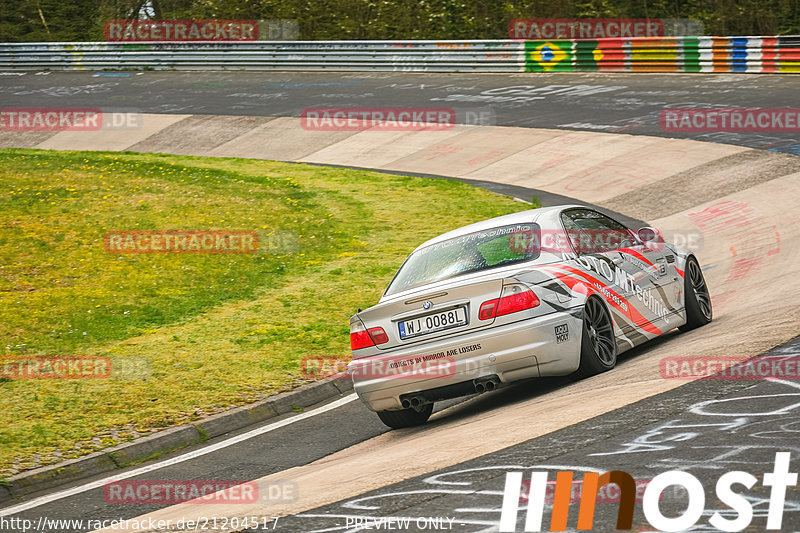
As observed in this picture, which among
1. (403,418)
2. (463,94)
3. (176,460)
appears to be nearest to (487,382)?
(403,418)

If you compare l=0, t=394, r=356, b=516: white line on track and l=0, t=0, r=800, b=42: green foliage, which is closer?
l=0, t=394, r=356, b=516: white line on track

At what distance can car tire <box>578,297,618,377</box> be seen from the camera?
7.71 meters

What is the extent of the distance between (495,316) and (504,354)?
0.95 feet

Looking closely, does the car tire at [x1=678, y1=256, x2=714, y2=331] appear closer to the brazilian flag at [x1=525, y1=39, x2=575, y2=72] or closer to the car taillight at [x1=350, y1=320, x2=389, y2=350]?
the car taillight at [x1=350, y1=320, x2=389, y2=350]

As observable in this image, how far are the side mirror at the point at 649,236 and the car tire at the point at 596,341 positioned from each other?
128cm

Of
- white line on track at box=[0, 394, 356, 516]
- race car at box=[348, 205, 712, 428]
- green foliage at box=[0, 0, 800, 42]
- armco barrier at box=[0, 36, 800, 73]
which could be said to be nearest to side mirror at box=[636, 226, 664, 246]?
race car at box=[348, 205, 712, 428]

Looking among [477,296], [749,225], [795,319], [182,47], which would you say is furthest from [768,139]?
[182,47]

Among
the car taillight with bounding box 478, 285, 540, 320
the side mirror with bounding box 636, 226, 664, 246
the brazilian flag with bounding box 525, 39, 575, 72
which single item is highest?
the brazilian flag with bounding box 525, 39, 575, 72

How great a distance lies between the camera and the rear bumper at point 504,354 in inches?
293

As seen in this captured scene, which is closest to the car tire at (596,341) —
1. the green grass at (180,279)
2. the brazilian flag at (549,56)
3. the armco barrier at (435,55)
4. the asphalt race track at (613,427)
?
the asphalt race track at (613,427)

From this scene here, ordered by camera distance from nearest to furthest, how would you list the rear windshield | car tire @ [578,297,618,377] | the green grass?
car tire @ [578,297,618,377] < the rear windshield < the green grass

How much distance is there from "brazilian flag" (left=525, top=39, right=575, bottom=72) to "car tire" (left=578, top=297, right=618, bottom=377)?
76.7ft

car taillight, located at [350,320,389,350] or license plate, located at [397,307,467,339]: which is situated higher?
license plate, located at [397,307,467,339]

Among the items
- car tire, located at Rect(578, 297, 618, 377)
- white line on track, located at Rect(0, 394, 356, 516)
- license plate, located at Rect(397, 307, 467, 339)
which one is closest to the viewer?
white line on track, located at Rect(0, 394, 356, 516)
